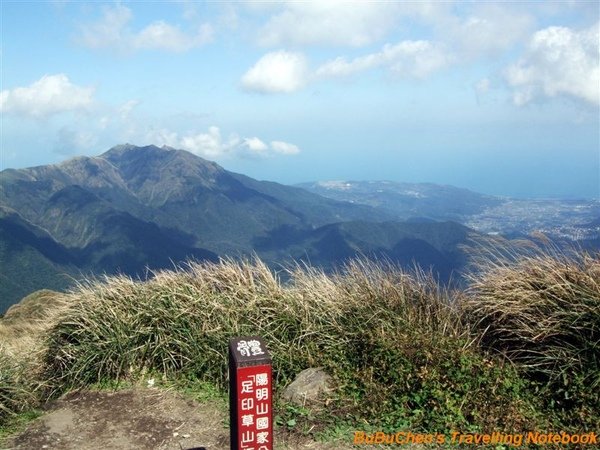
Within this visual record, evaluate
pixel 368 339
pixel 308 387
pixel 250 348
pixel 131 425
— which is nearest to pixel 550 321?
pixel 368 339

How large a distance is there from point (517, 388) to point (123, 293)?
5.90 metres

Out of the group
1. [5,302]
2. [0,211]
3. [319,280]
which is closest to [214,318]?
[319,280]

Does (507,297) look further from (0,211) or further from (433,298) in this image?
(0,211)

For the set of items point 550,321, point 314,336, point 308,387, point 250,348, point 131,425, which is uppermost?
point 250,348

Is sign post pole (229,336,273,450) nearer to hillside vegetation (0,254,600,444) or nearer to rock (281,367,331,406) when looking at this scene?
hillside vegetation (0,254,600,444)

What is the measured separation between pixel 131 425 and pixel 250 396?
9.18ft

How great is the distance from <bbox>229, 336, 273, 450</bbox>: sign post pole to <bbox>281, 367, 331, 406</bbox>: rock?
1.88 m

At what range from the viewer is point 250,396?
4.35 metres

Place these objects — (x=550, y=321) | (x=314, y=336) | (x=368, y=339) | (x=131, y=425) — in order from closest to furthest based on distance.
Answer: (x=550, y=321) → (x=131, y=425) → (x=368, y=339) → (x=314, y=336)

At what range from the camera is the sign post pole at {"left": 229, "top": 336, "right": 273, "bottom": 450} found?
170 inches

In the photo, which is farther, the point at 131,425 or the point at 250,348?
the point at 131,425

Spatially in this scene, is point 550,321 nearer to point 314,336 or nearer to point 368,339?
point 368,339

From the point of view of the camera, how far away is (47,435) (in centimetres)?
624

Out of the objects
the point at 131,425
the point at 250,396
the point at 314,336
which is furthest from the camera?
the point at 314,336
